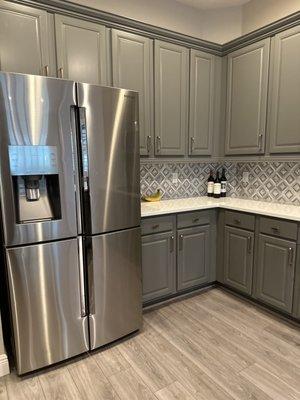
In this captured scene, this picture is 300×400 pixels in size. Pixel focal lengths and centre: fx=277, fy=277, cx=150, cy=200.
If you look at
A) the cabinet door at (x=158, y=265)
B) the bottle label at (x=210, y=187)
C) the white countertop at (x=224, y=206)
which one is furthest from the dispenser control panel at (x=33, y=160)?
the bottle label at (x=210, y=187)

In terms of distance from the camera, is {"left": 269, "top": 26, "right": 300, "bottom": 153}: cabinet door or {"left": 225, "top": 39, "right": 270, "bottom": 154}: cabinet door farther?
{"left": 225, "top": 39, "right": 270, "bottom": 154}: cabinet door

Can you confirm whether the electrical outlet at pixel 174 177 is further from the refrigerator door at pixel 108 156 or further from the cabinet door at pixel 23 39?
the cabinet door at pixel 23 39

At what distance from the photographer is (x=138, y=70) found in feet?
7.95

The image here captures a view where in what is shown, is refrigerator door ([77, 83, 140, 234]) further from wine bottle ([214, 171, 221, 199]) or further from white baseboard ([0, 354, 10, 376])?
wine bottle ([214, 171, 221, 199])

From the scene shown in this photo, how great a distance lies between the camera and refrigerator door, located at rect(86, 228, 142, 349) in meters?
1.92

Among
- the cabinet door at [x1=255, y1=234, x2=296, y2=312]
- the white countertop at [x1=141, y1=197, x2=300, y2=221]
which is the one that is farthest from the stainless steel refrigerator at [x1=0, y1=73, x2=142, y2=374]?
the cabinet door at [x1=255, y1=234, x2=296, y2=312]

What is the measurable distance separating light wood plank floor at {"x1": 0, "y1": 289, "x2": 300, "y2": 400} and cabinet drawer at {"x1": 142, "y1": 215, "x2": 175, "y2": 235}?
781 millimetres

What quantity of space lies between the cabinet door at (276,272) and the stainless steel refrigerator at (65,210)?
3.96 ft

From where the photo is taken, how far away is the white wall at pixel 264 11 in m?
2.64

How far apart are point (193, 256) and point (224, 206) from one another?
588mm

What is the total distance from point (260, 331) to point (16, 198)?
2103 mm

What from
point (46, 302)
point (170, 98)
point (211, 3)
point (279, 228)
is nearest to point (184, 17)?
point (211, 3)

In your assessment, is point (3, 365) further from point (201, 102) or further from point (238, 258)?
point (201, 102)

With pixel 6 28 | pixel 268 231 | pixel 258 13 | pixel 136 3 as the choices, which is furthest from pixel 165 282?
pixel 258 13
